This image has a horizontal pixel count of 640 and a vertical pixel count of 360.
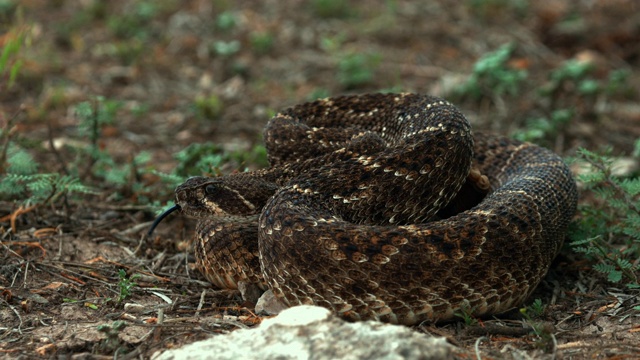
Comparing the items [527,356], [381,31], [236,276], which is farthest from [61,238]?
[381,31]

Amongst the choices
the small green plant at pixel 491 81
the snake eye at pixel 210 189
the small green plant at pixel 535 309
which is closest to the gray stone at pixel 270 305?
the snake eye at pixel 210 189

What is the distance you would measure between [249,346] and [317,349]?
1.31 feet

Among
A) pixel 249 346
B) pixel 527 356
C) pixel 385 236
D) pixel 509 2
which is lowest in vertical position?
pixel 527 356

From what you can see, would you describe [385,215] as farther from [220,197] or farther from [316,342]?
[316,342]

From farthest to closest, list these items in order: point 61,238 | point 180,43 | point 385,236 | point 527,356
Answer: point 180,43 → point 61,238 → point 385,236 → point 527,356

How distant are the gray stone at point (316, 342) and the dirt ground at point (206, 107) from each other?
53 centimetres

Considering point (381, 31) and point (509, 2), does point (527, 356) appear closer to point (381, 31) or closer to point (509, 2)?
point (381, 31)

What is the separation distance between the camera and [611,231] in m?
6.07

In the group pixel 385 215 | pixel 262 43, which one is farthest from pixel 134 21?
pixel 385 215

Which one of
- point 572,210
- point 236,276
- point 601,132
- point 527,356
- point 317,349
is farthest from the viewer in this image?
point 601,132

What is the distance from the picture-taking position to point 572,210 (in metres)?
5.99

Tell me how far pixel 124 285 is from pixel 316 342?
1915 millimetres

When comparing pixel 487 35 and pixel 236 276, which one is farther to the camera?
pixel 487 35

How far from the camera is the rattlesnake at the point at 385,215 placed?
4.66m
